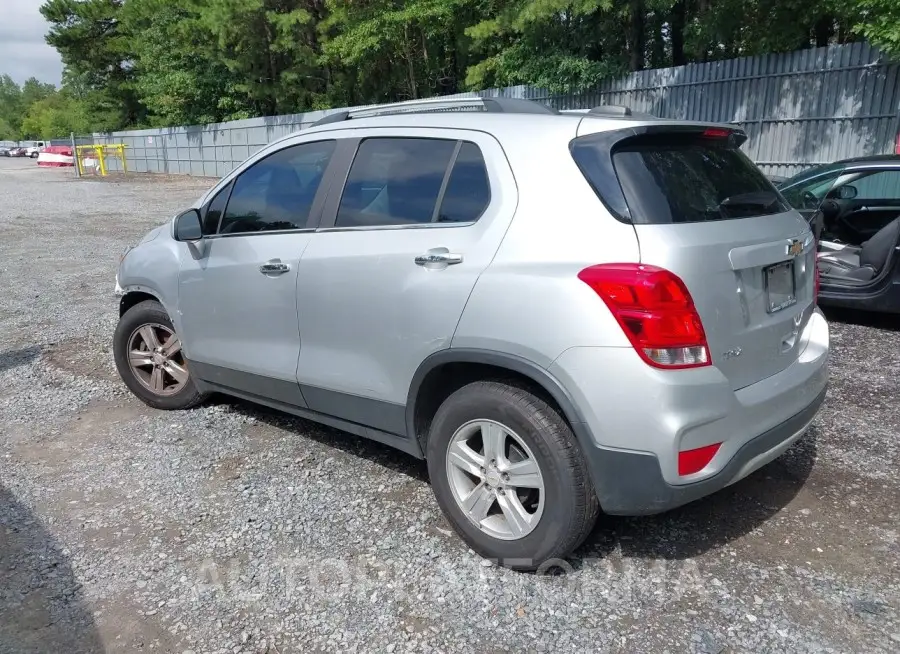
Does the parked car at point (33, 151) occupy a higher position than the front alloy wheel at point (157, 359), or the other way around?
the parked car at point (33, 151)

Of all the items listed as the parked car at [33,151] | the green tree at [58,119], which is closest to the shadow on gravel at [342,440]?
the green tree at [58,119]

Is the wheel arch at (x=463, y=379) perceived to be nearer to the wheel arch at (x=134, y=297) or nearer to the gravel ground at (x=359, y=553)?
the gravel ground at (x=359, y=553)

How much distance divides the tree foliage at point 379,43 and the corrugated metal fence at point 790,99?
79 centimetres

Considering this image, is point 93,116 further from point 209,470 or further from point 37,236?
point 209,470

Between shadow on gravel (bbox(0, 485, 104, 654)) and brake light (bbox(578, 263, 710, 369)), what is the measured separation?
86.4 inches

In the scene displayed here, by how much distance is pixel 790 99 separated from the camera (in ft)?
42.5

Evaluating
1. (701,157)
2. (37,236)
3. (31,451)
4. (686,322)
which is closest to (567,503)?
(686,322)

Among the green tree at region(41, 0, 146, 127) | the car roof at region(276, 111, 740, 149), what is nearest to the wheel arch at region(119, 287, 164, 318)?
the car roof at region(276, 111, 740, 149)

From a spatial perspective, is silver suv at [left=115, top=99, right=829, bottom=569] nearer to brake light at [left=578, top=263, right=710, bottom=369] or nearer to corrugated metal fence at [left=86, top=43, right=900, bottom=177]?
brake light at [left=578, top=263, right=710, bottom=369]

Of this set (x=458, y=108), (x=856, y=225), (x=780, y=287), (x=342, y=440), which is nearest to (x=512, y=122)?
(x=458, y=108)

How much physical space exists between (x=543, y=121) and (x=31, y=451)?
3478 mm

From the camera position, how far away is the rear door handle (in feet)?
9.70

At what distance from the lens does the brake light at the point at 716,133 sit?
122 inches

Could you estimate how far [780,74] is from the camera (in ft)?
42.7
